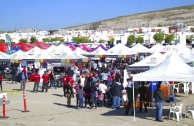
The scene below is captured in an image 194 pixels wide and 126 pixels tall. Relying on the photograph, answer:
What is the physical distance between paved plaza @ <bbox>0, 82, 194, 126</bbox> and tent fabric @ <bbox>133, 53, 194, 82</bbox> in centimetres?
161

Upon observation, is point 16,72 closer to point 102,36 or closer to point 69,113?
point 69,113

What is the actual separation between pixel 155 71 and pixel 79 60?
646 inches

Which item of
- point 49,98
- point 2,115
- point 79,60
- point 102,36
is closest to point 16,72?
point 79,60

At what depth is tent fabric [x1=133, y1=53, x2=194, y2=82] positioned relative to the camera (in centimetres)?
1334

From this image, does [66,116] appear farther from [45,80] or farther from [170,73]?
[45,80]

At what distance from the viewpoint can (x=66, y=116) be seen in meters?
15.3

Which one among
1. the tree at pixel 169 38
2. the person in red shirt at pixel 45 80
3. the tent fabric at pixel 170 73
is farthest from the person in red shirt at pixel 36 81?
the tree at pixel 169 38

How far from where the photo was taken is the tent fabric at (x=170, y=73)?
13.3 meters

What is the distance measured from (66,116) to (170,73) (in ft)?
15.5

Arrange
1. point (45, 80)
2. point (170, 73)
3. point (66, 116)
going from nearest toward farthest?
point (170, 73) → point (66, 116) → point (45, 80)

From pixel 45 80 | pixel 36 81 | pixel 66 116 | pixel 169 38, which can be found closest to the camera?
pixel 66 116

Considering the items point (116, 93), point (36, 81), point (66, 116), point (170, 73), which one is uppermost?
point (170, 73)

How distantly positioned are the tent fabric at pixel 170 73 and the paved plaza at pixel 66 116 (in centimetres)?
161

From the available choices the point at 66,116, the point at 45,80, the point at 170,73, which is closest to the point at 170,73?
the point at 170,73
